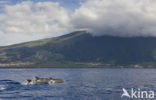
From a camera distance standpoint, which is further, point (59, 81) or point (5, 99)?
point (59, 81)

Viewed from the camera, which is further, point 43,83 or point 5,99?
point 43,83

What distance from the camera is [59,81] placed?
13638cm

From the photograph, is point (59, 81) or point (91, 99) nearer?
point (91, 99)

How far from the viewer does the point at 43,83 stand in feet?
437

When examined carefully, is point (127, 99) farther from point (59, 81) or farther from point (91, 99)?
point (59, 81)

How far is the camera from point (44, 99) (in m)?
76.5

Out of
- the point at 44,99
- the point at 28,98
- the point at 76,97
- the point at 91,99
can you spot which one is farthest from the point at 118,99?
the point at 28,98

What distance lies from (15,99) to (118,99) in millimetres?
29117

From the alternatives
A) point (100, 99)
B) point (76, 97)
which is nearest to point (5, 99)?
point (76, 97)

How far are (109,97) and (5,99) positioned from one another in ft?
97.9

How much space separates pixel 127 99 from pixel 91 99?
33.1 ft

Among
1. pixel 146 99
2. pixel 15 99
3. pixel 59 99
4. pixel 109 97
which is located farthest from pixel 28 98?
pixel 146 99

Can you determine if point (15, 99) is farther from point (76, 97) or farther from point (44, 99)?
point (76, 97)

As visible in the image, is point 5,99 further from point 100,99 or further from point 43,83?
point 43,83
